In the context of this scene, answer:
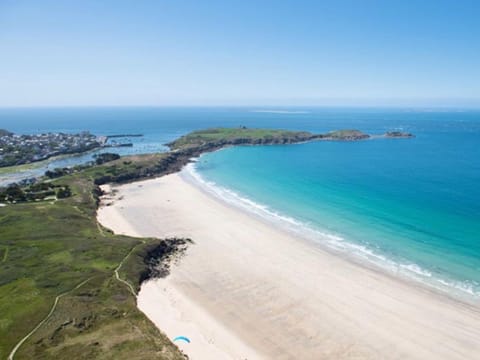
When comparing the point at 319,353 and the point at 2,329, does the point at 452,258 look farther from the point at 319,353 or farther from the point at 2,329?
the point at 2,329

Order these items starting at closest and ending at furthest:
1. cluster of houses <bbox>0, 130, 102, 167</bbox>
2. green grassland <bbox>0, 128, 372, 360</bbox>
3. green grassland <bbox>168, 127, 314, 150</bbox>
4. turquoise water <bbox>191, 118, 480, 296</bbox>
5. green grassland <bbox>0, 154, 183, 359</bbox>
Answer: green grassland <bbox>0, 154, 183, 359</bbox>
green grassland <bbox>0, 128, 372, 360</bbox>
turquoise water <bbox>191, 118, 480, 296</bbox>
cluster of houses <bbox>0, 130, 102, 167</bbox>
green grassland <bbox>168, 127, 314, 150</bbox>

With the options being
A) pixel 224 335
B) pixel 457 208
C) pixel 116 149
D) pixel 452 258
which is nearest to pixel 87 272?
pixel 224 335

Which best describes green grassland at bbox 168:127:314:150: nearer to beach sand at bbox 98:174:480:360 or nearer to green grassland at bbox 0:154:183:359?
green grassland at bbox 0:154:183:359

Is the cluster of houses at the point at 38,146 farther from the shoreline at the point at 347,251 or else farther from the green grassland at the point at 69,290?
the shoreline at the point at 347,251

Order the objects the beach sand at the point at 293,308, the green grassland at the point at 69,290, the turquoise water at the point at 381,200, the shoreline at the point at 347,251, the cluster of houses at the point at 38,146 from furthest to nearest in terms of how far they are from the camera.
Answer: the cluster of houses at the point at 38,146 < the turquoise water at the point at 381,200 < the shoreline at the point at 347,251 < the beach sand at the point at 293,308 < the green grassland at the point at 69,290

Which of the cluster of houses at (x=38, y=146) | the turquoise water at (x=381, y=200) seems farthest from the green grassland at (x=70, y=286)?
the cluster of houses at (x=38, y=146)

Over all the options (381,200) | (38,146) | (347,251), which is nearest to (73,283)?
(347,251)

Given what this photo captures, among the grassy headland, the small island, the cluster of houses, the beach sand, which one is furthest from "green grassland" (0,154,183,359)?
the cluster of houses
